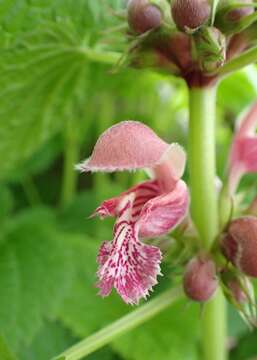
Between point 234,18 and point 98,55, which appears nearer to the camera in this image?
point 234,18

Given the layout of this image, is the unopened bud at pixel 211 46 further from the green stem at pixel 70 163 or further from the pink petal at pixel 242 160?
the green stem at pixel 70 163

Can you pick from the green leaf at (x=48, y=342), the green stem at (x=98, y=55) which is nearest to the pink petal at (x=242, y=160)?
the green stem at (x=98, y=55)

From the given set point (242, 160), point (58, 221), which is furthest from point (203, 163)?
point (58, 221)

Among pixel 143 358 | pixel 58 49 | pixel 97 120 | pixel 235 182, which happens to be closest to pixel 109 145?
pixel 235 182

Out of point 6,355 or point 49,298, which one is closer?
point 6,355

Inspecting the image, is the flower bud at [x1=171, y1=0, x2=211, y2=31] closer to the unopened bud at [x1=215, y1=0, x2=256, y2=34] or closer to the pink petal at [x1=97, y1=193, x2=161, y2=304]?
the unopened bud at [x1=215, y1=0, x2=256, y2=34]

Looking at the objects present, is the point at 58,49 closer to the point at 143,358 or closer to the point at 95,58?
the point at 95,58

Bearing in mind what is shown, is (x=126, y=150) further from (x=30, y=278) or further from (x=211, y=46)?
(x=30, y=278)
